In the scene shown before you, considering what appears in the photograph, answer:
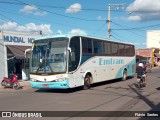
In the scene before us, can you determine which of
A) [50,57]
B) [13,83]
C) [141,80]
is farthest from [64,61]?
[13,83]

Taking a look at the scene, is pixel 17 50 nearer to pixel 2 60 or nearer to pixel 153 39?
pixel 2 60

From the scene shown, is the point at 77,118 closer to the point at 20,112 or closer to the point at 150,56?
the point at 20,112

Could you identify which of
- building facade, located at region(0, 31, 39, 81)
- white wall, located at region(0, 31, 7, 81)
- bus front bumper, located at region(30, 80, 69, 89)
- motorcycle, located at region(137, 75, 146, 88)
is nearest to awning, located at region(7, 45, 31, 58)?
building facade, located at region(0, 31, 39, 81)

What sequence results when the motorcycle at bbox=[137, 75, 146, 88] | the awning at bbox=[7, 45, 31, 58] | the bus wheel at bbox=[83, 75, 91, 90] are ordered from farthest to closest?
the awning at bbox=[7, 45, 31, 58], the motorcycle at bbox=[137, 75, 146, 88], the bus wheel at bbox=[83, 75, 91, 90]

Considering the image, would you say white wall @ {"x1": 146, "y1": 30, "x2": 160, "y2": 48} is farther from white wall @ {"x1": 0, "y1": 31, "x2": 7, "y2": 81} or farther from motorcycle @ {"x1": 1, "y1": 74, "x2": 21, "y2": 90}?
motorcycle @ {"x1": 1, "y1": 74, "x2": 21, "y2": 90}

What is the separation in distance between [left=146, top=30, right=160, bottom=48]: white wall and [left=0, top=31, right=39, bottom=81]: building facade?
84705 mm

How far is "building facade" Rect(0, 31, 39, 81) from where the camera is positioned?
25.7m

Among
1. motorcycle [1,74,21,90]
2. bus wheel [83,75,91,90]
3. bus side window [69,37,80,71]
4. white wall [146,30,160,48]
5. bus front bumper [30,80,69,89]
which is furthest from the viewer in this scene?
white wall [146,30,160,48]

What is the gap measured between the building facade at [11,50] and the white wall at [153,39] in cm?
8471

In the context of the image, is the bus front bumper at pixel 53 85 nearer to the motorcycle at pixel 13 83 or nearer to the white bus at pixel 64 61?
the white bus at pixel 64 61

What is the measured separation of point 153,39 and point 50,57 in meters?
96.4

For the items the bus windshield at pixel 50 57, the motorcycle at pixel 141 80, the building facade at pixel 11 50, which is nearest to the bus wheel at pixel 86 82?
the bus windshield at pixel 50 57

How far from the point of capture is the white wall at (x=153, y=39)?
108 meters

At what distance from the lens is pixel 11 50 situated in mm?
25859
